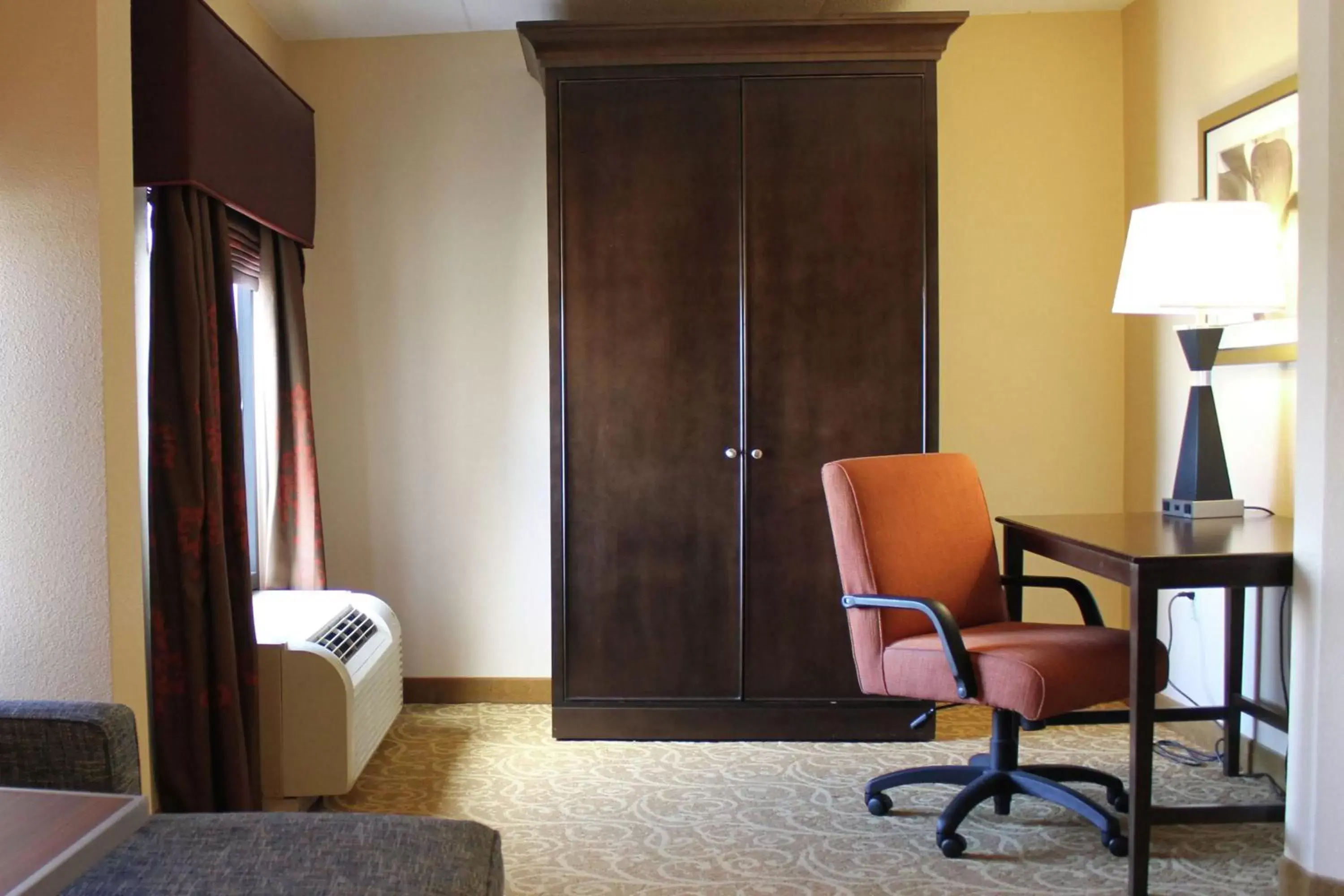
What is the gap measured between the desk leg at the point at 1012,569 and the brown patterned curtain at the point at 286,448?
225 centimetres

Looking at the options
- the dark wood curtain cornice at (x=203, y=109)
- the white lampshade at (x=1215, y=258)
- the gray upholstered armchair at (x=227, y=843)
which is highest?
the dark wood curtain cornice at (x=203, y=109)

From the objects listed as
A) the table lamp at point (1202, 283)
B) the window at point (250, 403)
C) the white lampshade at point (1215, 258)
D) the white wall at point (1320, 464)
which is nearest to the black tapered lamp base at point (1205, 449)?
the table lamp at point (1202, 283)

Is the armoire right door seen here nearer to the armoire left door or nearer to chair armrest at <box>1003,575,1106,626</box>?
the armoire left door

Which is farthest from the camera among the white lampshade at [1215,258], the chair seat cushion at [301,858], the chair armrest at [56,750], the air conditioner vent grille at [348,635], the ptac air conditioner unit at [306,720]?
the air conditioner vent grille at [348,635]

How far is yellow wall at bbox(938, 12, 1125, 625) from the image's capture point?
356 cm

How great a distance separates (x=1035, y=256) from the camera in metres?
3.59

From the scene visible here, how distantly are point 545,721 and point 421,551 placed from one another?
2.69 ft

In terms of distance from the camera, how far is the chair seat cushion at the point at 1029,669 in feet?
7.21

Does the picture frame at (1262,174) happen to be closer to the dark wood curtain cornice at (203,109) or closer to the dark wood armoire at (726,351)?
the dark wood armoire at (726,351)

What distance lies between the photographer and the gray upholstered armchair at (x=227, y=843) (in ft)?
4.20

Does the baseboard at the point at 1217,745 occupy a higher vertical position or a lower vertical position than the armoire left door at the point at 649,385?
lower

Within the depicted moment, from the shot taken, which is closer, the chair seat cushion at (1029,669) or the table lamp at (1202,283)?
the chair seat cushion at (1029,669)

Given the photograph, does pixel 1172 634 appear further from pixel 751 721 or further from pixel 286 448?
pixel 286 448

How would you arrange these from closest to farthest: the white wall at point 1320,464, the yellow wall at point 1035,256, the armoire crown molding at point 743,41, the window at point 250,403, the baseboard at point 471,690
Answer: the white wall at point 1320,464, the armoire crown molding at point 743,41, the window at point 250,403, the yellow wall at point 1035,256, the baseboard at point 471,690
